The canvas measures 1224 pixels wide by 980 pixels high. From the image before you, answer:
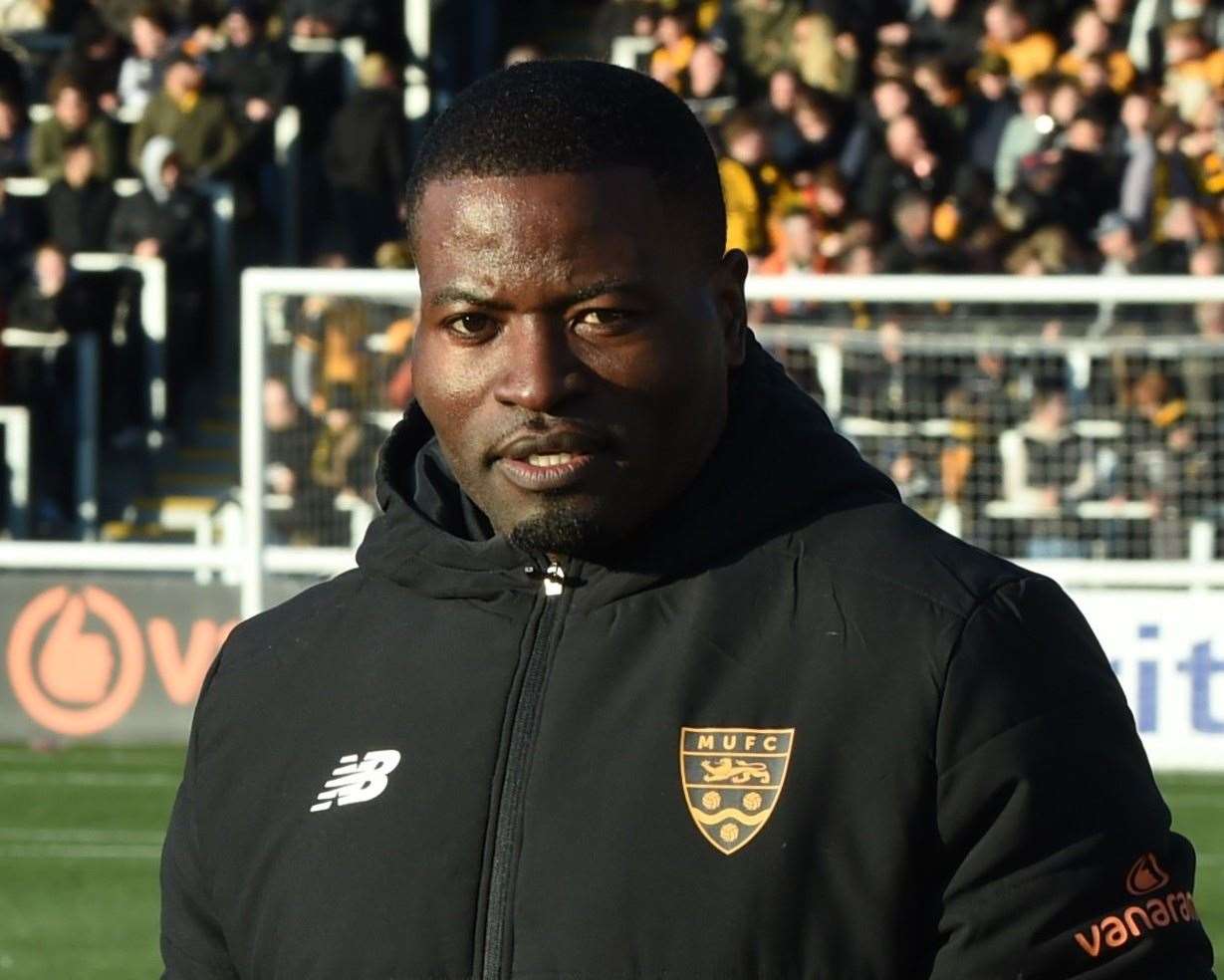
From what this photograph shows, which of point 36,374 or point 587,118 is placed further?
point 36,374

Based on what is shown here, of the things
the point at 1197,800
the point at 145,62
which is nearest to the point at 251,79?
the point at 145,62

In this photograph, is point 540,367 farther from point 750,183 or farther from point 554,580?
point 750,183

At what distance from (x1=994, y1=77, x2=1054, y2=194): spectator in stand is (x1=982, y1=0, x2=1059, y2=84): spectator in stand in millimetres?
547

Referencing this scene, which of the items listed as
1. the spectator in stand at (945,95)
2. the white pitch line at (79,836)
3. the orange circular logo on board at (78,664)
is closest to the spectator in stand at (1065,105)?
the spectator in stand at (945,95)

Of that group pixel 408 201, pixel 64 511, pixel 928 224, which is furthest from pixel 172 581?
pixel 408 201

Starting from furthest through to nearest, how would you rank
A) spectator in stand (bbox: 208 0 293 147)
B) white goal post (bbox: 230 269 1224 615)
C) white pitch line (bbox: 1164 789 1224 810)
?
1. spectator in stand (bbox: 208 0 293 147)
2. white goal post (bbox: 230 269 1224 615)
3. white pitch line (bbox: 1164 789 1224 810)

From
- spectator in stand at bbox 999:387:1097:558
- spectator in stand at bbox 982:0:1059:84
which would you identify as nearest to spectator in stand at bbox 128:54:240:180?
spectator in stand at bbox 982:0:1059:84

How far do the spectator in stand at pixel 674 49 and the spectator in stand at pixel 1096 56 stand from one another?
1.95 meters

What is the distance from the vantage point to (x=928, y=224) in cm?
1166

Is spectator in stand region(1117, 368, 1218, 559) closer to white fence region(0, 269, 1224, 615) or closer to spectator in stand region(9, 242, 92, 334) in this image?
white fence region(0, 269, 1224, 615)

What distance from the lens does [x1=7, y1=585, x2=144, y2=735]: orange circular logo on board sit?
10.6 meters

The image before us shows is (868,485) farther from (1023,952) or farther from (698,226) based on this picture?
(1023,952)

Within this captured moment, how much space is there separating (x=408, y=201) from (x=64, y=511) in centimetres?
1109

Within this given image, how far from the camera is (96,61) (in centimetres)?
1472
